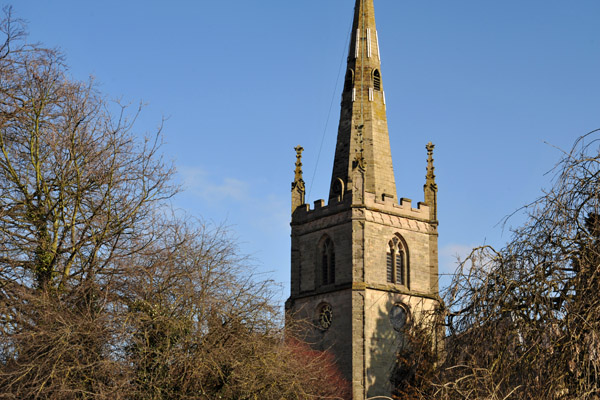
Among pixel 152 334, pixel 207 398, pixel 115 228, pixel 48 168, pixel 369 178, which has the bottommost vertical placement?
pixel 207 398

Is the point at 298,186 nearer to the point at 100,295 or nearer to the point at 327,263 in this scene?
the point at 327,263

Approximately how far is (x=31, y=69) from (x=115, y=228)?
9.16 feet

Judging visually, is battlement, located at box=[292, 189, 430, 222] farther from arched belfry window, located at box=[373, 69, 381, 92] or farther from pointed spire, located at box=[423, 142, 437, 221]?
arched belfry window, located at box=[373, 69, 381, 92]

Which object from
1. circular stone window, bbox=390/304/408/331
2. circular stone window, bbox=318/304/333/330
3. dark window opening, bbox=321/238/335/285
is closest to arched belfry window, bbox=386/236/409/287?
Answer: circular stone window, bbox=390/304/408/331

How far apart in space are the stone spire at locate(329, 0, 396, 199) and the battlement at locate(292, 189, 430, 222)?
0.41m

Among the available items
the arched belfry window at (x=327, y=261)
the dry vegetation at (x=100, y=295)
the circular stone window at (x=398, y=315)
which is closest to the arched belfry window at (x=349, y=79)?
the arched belfry window at (x=327, y=261)

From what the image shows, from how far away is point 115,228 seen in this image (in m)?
14.2

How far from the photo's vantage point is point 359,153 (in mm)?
46938

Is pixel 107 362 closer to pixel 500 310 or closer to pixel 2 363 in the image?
pixel 2 363

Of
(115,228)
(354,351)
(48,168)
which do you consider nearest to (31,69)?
(48,168)

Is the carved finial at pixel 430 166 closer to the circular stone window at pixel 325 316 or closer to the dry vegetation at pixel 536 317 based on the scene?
the circular stone window at pixel 325 316

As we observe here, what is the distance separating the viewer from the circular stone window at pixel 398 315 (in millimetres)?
44406

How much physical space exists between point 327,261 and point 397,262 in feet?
11.9

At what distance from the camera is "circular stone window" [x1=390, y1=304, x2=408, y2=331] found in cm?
4441
